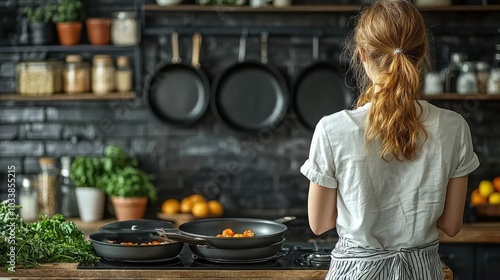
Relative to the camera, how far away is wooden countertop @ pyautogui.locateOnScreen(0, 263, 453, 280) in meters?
2.99

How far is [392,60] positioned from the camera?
8.30ft

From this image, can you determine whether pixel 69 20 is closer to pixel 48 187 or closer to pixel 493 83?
pixel 48 187

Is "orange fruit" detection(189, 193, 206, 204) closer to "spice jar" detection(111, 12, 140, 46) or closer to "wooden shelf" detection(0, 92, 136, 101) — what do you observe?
"wooden shelf" detection(0, 92, 136, 101)

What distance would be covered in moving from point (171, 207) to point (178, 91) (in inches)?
28.3

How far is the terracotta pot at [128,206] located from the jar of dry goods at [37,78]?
0.77 meters

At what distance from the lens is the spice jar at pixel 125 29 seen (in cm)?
509

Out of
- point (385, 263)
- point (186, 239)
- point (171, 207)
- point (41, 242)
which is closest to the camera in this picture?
point (385, 263)

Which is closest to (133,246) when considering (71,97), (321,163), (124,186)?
(321,163)

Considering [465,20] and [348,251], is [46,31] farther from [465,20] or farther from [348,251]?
[348,251]

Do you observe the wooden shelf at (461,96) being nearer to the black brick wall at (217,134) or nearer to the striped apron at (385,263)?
the black brick wall at (217,134)

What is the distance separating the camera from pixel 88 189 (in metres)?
4.93

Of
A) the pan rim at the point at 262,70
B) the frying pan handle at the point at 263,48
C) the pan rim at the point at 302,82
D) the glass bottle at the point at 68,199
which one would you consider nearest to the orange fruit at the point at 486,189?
the pan rim at the point at 302,82

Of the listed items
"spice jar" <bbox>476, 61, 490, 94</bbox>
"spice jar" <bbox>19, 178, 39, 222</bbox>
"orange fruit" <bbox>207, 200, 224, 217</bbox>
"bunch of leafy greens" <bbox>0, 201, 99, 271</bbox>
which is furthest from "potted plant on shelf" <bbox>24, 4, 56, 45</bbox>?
"spice jar" <bbox>476, 61, 490, 94</bbox>

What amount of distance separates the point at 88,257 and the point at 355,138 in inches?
46.1
